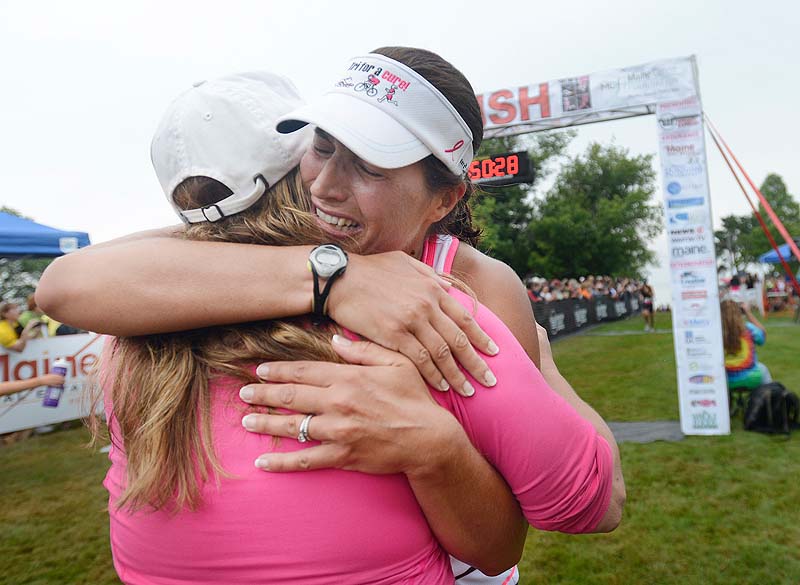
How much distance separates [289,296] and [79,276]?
1.35 ft

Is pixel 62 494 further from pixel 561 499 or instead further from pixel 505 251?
pixel 505 251

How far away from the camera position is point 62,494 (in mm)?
5750

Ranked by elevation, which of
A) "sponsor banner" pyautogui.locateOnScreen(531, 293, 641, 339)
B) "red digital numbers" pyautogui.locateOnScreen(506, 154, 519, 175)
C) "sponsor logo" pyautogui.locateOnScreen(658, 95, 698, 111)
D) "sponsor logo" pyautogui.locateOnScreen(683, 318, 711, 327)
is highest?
"sponsor logo" pyautogui.locateOnScreen(658, 95, 698, 111)

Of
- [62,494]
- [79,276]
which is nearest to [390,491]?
[79,276]

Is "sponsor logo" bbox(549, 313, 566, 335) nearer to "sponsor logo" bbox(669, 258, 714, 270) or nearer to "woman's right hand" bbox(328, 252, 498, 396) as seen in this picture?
"sponsor logo" bbox(669, 258, 714, 270)

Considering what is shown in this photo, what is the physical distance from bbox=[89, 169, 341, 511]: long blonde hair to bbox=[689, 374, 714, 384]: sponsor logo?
702cm

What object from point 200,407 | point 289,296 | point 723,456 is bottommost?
point 723,456

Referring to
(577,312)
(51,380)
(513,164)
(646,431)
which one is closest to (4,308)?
(51,380)

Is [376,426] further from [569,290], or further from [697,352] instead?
[569,290]

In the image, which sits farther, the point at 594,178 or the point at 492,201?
the point at 594,178

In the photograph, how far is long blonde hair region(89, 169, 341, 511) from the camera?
0.94 m

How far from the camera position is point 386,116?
121cm

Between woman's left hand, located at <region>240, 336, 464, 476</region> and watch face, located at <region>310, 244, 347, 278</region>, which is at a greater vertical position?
watch face, located at <region>310, 244, 347, 278</region>

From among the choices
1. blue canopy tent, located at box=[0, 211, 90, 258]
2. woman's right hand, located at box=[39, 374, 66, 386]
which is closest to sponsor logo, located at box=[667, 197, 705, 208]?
woman's right hand, located at box=[39, 374, 66, 386]
